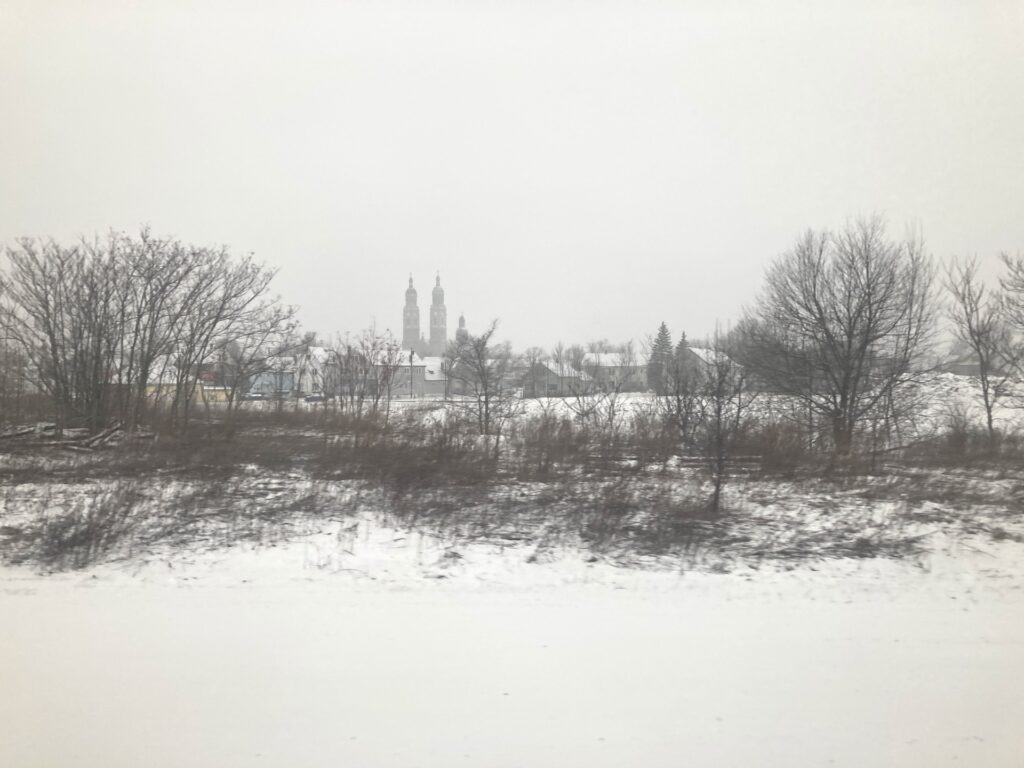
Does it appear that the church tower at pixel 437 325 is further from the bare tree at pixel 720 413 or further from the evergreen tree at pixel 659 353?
the bare tree at pixel 720 413

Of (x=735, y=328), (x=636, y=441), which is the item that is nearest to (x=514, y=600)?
(x=636, y=441)

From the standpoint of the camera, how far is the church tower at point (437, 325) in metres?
27.8

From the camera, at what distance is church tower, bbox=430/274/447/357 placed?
27.8 meters

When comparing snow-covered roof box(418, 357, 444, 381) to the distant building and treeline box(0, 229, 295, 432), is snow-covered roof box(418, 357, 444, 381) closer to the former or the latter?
the distant building

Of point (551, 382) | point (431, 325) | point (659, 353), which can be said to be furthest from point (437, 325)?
point (659, 353)

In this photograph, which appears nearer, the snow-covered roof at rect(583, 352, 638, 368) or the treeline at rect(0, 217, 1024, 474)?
the treeline at rect(0, 217, 1024, 474)

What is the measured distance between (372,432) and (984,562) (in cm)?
1209

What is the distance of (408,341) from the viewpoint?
1358 inches

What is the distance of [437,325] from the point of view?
36938 mm

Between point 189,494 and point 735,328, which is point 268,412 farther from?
point 735,328

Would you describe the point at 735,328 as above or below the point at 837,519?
above

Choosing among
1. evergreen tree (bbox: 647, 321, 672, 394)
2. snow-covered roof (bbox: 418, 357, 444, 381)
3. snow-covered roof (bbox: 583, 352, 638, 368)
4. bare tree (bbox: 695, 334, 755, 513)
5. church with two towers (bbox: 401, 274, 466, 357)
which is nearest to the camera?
bare tree (bbox: 695, 334, 755, 513)

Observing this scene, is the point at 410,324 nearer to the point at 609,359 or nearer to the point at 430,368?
the point at 609,359

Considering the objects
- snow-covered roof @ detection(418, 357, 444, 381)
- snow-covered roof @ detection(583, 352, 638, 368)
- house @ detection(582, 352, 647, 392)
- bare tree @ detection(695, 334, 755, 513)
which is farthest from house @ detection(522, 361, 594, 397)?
snow-covered roof @ detection(418, 357, 444, 381)
